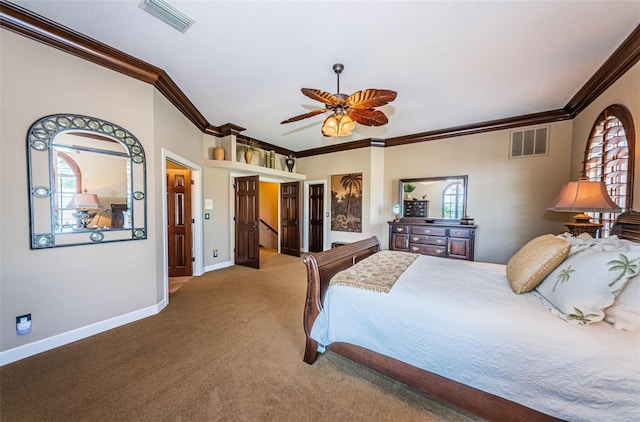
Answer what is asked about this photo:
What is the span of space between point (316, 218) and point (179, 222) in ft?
10.4

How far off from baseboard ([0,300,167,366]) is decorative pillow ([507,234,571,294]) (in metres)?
3.61

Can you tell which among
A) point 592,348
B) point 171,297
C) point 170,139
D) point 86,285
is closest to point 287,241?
point 171,297

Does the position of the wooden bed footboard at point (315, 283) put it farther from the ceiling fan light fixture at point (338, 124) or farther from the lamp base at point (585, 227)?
the lamp base at point (585, 227)

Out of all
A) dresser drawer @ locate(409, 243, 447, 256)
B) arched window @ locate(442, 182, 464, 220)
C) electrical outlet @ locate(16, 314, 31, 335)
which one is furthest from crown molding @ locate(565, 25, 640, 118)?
electrical outlet @ locate(16, 314, 31, 335)

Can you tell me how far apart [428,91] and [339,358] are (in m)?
3.33

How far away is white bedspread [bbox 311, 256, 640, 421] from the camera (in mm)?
1005

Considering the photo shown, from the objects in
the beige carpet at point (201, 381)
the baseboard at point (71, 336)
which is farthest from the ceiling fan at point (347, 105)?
the baseboard at point (71, 336)

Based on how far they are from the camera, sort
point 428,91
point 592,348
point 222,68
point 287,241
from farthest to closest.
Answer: point 287,241, point 428,91, point 222,68, point 592,348

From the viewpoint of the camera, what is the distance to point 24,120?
192cm

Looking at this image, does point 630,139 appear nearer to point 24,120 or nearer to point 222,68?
point 222,68

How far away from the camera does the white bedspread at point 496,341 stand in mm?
1005

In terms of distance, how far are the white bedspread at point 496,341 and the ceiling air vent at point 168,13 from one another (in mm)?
2503

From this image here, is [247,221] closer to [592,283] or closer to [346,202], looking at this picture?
[346,202]

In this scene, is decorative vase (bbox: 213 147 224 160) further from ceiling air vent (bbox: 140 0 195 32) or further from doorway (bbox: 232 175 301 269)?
ceiling air vent (bbox: 140 0 195 32)
